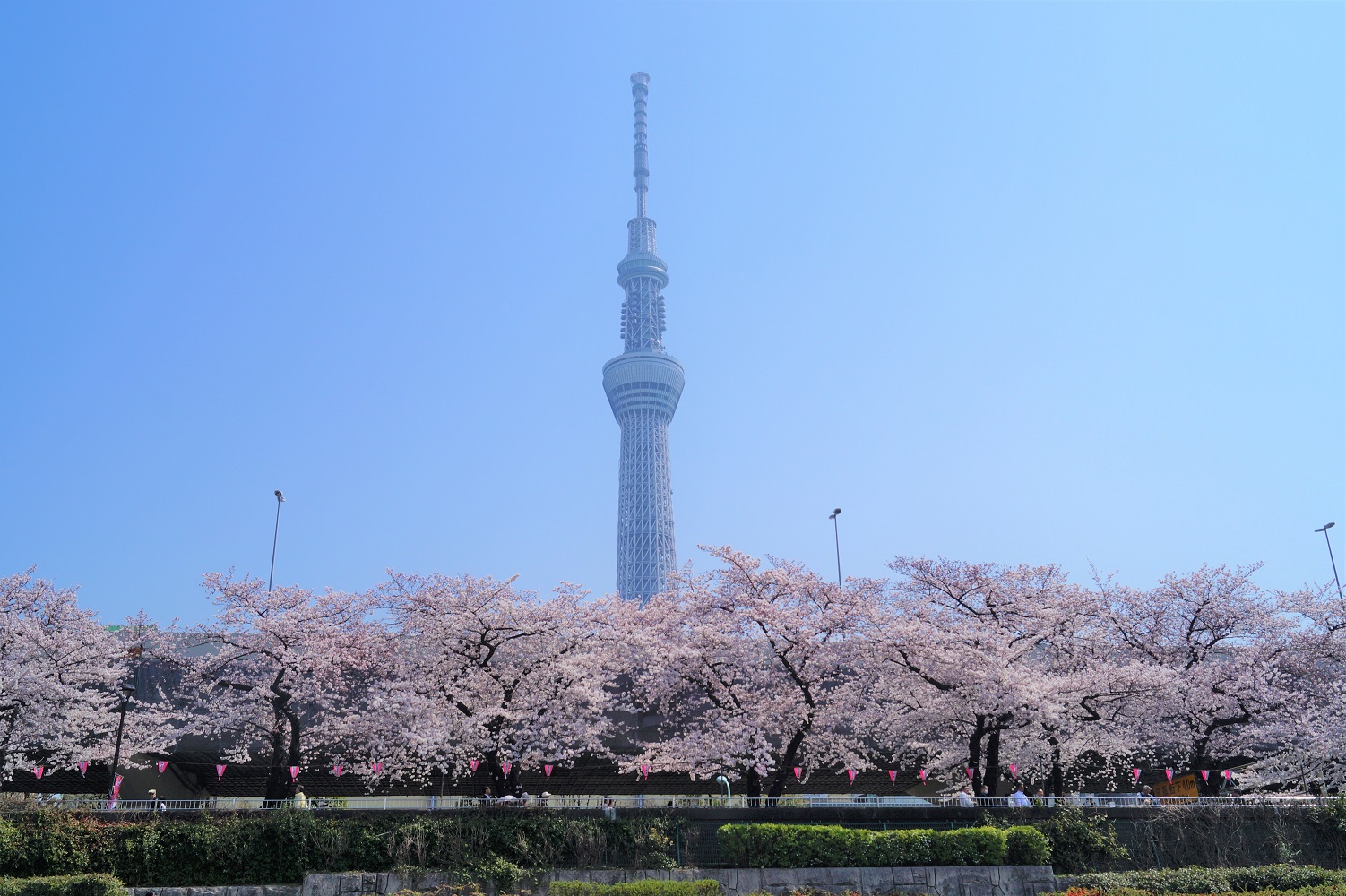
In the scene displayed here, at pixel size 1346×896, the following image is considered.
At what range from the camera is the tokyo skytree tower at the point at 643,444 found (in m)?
168

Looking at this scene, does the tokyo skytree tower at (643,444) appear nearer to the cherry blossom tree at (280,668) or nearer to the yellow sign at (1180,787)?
the yellow sign at (1180,787)

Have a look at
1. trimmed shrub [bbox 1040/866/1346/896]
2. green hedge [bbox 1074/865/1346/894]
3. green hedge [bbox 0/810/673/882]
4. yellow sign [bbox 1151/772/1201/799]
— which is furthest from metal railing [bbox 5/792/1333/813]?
yellow sign [bbox 1151/772/1201/799]

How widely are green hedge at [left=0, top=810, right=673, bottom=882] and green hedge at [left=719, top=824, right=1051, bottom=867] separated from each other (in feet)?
6.60

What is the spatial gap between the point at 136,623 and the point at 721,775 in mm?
25271

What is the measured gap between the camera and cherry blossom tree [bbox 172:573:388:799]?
34.5 meters

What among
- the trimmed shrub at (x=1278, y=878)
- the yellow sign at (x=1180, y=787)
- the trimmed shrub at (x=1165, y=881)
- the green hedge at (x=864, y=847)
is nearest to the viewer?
the trimmed shrub at (x=1165, y=881)

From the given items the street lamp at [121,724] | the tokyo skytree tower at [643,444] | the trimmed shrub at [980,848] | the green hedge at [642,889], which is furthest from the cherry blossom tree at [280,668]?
the tokyo skytree tower at [643,444]

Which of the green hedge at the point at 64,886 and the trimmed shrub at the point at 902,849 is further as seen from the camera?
the trimmed shrub at the point at 902,849

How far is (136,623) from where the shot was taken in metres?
41.6

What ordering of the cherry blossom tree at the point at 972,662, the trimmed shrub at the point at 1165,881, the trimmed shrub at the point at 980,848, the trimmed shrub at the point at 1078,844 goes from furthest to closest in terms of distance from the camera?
the cherry blossom tree at the point at 972,662 < the trimmed shrub at the point at 1078,844 < the trimmed shrub at the point at 980,848 < the trimmed shrub at the point at 1165,881

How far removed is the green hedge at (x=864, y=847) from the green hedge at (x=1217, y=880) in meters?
1.84

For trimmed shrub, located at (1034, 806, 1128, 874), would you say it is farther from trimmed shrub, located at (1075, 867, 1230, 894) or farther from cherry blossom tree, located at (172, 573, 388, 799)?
cherry blossom tree, located at (172, 573, 388, 799)

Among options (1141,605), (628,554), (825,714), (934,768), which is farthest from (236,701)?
(628,554)

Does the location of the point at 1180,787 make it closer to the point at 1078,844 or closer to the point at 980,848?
the point at 1078,844
